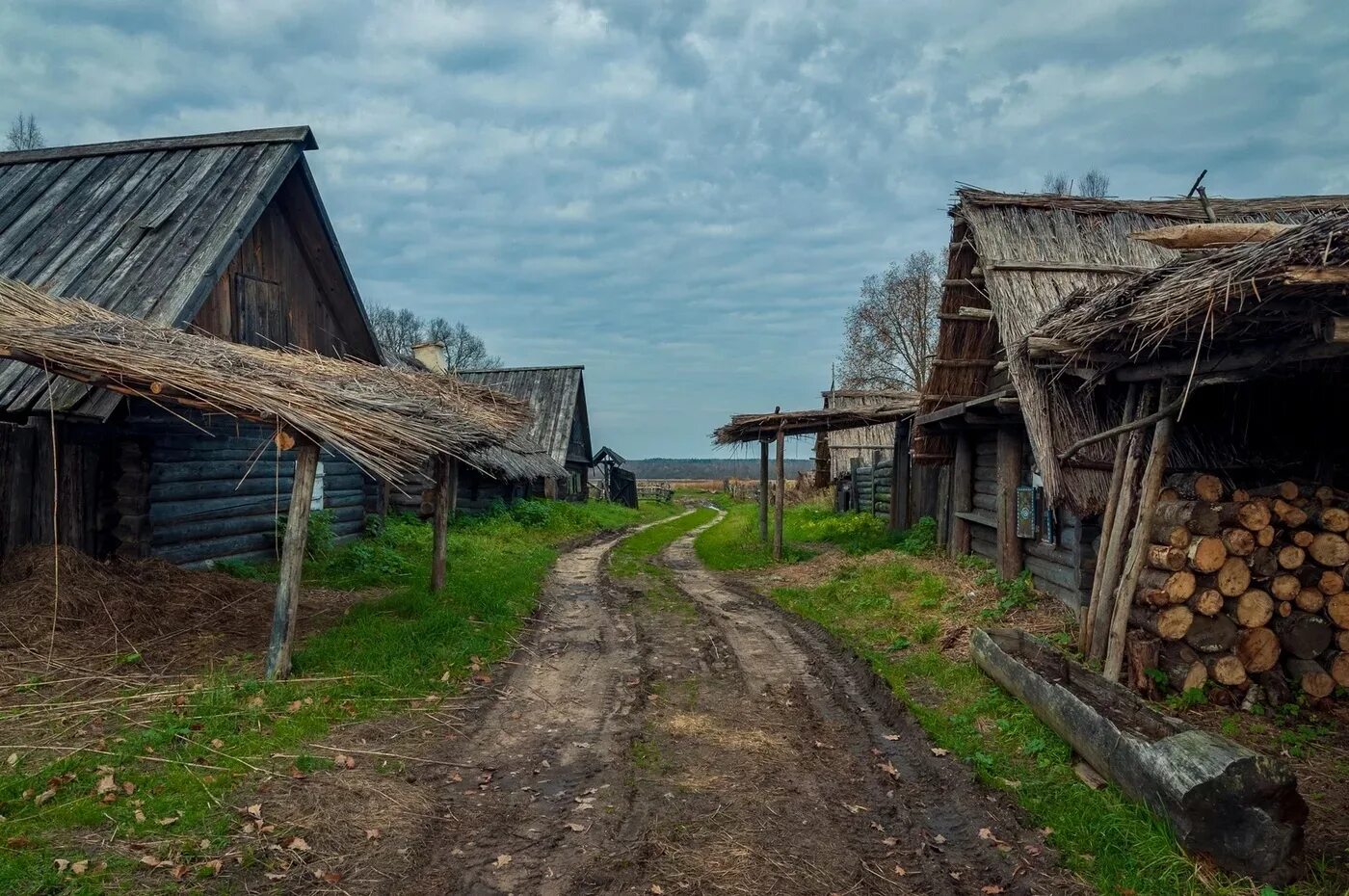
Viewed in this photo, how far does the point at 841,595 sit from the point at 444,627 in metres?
5.80

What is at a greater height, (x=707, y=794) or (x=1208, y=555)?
(x=1208, y=555)

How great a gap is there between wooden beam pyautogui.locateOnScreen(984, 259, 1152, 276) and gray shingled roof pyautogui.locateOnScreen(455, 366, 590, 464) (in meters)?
22.0

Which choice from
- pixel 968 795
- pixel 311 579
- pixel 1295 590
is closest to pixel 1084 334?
pixel 1295 590

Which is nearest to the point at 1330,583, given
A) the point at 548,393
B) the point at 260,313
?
the point at 260,313

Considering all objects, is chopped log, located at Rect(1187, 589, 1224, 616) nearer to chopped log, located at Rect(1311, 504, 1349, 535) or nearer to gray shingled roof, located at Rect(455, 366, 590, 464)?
chopped log, located at Rect(1311, 504, 1349, 535)

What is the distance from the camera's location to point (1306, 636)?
6.52 m

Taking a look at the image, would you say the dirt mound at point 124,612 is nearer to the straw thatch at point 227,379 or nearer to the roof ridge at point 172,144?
the straw thatch at point 227,379

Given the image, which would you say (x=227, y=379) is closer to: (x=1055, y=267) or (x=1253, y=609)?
(x=1253, y=609)

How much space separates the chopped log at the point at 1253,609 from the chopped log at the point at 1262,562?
0.16 meters

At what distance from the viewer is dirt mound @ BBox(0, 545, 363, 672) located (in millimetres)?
7418

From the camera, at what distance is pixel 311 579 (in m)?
11.8

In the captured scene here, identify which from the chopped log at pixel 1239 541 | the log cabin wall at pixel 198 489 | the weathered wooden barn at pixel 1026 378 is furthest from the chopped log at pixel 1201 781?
the log cabin wall at pixel 198 489

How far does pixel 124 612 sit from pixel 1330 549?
10.6m

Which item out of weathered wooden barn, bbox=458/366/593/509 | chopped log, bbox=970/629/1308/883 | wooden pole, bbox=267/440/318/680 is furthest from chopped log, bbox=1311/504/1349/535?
weathered wooden barn, bbox=458/366/593/509
